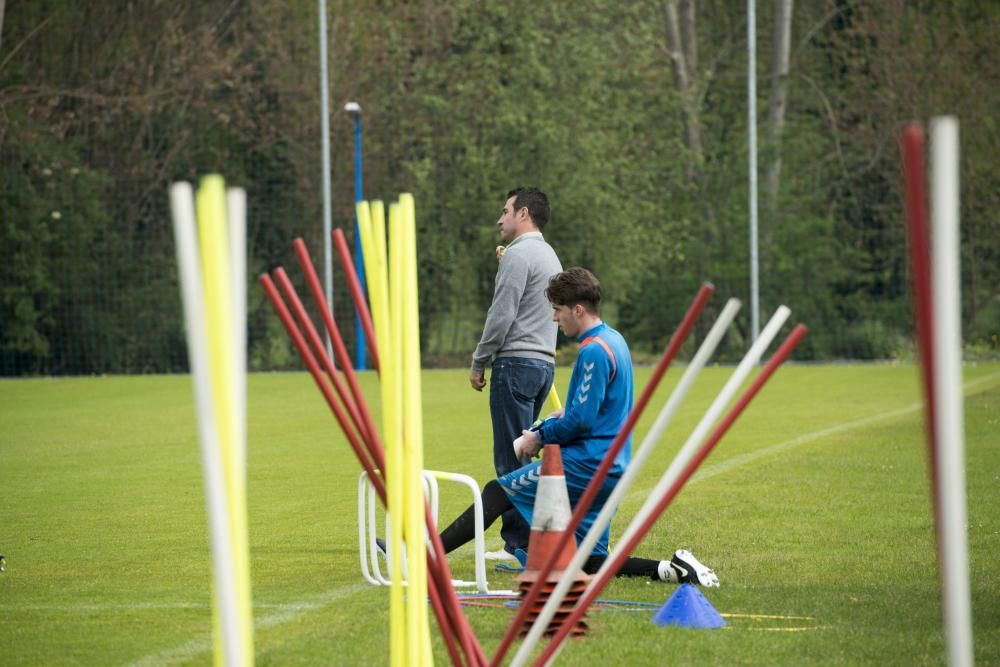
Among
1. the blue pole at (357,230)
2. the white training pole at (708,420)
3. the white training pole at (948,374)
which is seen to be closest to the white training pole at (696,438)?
the white training pole at (708,420)

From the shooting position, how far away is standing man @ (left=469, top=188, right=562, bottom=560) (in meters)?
7.96

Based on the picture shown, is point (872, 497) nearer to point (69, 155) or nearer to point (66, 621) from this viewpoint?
point (66, 621)

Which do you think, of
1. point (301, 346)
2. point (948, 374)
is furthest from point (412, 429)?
point (948, 374)

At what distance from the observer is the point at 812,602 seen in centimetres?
658

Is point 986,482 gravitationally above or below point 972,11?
below

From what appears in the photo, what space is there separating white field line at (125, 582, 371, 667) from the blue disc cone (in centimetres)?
154

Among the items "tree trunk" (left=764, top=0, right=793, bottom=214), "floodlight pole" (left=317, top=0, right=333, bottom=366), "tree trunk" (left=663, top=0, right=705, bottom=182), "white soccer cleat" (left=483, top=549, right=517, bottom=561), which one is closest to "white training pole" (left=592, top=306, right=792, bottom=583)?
"white soccer cleat" (left=483, top=549, right=517, bottom=561)

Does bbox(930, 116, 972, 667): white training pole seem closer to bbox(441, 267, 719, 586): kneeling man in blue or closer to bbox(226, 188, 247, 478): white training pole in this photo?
bbox(226, 188, 247, 478): white training pole

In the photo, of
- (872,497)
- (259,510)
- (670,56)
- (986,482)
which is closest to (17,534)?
(259,510)

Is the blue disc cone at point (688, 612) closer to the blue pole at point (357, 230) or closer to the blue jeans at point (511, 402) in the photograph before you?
the blue jeans at point (511, 402)

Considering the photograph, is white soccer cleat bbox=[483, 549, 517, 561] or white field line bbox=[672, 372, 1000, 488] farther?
white field line bbox=[672, 372, 1000, 488]

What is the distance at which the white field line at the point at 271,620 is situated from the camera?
5668 mm

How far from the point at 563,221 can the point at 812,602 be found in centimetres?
2174

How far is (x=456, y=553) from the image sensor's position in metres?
8.30
